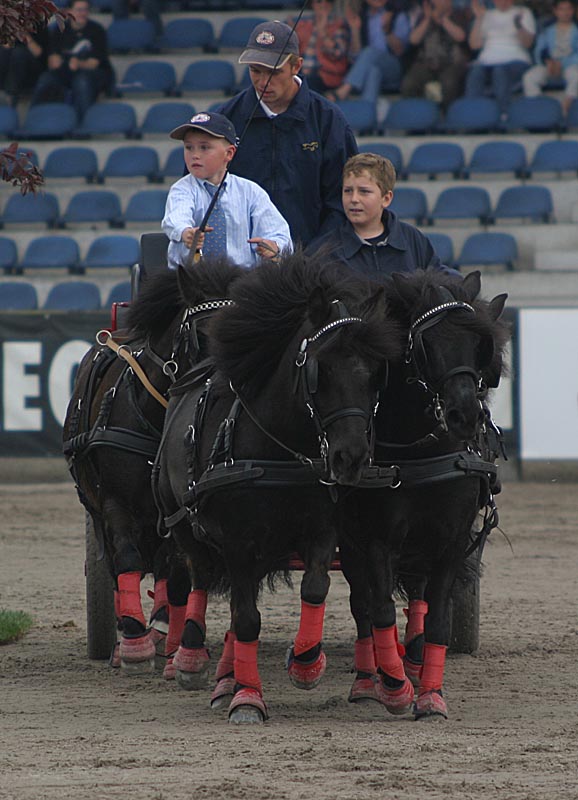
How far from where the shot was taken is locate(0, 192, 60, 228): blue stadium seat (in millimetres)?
17500

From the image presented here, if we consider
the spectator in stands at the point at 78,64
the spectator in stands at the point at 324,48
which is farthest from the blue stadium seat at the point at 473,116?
the spectator in stands at the point at 78,64

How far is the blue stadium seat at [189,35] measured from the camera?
1912cm

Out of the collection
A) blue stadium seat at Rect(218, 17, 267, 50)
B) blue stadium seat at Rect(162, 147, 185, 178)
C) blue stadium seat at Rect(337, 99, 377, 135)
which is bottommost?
blue stadium seat at Rect(162, 147, 185, 178)

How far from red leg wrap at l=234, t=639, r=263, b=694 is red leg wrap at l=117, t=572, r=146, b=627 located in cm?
97

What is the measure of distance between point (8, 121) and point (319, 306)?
1411cm

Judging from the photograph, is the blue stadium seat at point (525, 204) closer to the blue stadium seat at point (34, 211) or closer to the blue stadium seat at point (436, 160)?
the blue stadium seat at point (436, 160)

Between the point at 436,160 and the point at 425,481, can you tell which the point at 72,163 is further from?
the point at 425,481

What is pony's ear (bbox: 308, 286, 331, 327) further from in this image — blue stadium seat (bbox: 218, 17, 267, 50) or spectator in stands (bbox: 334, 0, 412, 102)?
blue stadium seat (bbox: 218, 17, 267, 50)

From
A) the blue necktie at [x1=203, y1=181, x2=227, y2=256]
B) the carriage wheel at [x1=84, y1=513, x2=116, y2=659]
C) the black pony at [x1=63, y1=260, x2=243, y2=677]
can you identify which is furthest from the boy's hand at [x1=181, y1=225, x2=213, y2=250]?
the carriage wheel at [x1=84, y1=513, x2=116, y2=659]

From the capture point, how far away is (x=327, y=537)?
16.9 ft

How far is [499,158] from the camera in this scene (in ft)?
56.5

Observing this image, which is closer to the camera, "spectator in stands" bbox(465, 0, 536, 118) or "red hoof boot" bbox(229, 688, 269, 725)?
"red hoof boot" bbox(229, 688, 269, 725)

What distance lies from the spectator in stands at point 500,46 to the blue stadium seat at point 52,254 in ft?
16.9

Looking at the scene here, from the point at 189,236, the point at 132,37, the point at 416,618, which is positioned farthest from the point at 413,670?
the point at 132,37
